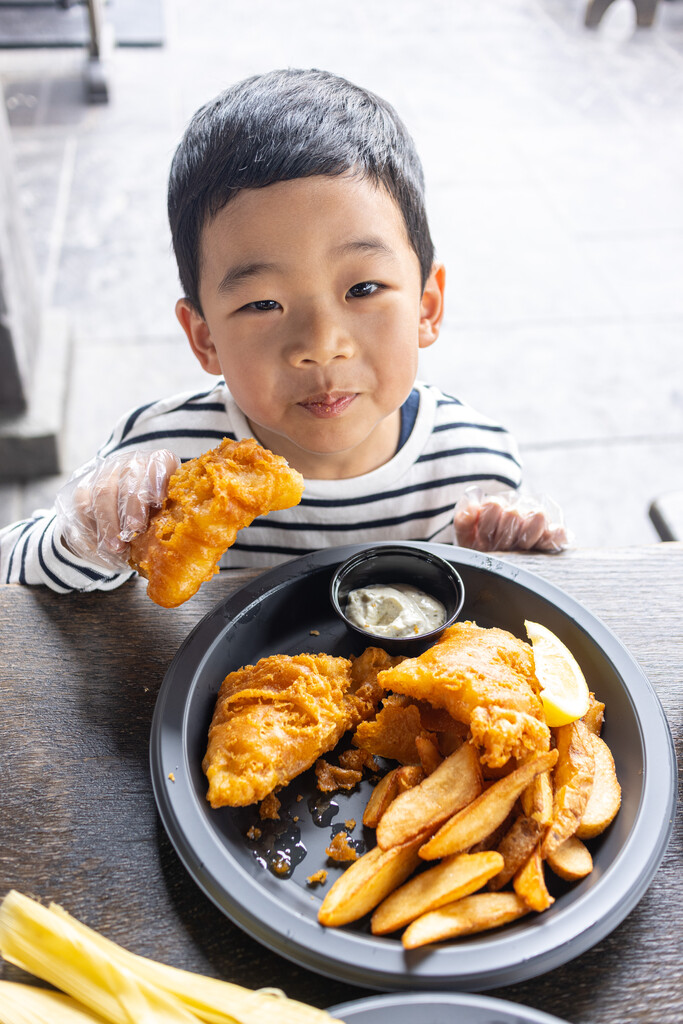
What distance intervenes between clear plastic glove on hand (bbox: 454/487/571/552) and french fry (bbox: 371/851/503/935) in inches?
31.4

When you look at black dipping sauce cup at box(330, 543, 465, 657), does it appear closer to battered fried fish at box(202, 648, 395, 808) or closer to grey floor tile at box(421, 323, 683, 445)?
battered fried fish at box(202, 648, 395, 808)

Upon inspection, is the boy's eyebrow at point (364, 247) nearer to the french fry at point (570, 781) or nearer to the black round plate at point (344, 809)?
the black round plate at point (344, 809)

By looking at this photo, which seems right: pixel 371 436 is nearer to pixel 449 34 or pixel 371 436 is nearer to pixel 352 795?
pixel 352 795

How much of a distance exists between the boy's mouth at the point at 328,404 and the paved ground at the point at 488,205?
2273 millimetres

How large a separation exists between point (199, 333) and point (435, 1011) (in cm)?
149

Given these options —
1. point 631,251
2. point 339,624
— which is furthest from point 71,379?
point 631,251

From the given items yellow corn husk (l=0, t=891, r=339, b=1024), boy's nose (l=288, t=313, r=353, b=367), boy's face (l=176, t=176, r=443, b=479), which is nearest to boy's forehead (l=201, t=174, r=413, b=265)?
boy's face (l=176, t=176, r=443, b=479)

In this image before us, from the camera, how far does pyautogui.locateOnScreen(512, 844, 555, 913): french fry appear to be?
1.07 meters

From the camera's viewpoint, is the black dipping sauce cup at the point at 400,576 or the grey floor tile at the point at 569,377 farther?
the grey floor tile at the point at 569,377

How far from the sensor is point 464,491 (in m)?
2.15

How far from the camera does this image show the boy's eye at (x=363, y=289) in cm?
167

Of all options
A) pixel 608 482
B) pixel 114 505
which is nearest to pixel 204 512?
pixel 114 505

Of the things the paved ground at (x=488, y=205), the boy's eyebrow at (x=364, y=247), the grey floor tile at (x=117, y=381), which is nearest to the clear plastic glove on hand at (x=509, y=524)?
the boy's eyebrow at (x=364, y=247)

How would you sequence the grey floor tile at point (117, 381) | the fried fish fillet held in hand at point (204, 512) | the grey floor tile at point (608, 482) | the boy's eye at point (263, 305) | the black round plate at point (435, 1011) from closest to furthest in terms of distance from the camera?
the black round plate at point (435, 1011) < the fried fish fillet held in hand at point (204, 512) < the boy's eye at point (263, 305) < the grey floor tile at point (608, 482) < the grey floor tile at point (117, 381)
